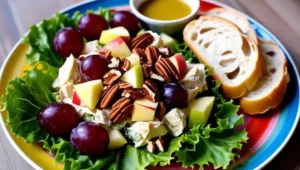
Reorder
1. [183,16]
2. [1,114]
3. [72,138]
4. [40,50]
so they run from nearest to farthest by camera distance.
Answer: [72,138]
[1,114]
[40,50]
[183,16]

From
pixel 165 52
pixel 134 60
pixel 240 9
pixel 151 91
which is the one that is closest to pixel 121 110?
pixel 151 91

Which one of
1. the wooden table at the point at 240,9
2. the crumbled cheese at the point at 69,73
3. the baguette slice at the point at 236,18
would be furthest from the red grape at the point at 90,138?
the baguette slice at the point at 236,18

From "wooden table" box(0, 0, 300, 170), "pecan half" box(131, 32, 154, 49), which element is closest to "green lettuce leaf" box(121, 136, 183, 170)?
"pecan half" box(131, 32, 154, 49)

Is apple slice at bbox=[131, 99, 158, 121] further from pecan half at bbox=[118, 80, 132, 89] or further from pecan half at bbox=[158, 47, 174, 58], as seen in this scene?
pecan half at bbox=[158, 47, 174, 58]

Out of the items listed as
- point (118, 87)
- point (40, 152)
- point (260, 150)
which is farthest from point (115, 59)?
point (260, 150)

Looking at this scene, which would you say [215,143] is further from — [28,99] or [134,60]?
[28,99]

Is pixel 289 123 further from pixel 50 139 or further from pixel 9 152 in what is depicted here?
pixel 9 152
